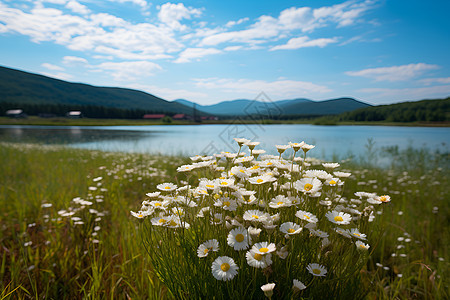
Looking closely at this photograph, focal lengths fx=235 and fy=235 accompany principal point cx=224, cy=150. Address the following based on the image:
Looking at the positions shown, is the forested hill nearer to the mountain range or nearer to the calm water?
the calm water

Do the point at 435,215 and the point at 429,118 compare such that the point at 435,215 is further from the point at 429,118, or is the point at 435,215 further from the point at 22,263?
the point at 429,118

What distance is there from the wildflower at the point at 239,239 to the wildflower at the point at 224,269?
8 cm

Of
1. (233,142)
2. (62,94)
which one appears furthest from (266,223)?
(62,94)

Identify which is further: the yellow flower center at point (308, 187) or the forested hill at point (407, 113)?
the forested hill at point (407, 113)

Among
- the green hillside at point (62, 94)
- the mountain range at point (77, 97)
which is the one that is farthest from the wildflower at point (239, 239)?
the green hillside at point (62, 94)

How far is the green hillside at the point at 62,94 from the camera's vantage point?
101875mm

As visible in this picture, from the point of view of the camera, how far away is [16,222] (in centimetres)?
375

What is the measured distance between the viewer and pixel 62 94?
118188 mm

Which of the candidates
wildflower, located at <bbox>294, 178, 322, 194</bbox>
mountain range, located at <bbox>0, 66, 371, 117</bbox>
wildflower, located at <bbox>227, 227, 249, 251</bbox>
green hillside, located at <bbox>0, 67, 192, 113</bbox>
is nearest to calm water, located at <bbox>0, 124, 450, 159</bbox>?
wildflower, located at <bbox>294, 178, 322, 194</bbox>

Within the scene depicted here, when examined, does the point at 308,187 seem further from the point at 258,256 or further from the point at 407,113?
the point at 407,113

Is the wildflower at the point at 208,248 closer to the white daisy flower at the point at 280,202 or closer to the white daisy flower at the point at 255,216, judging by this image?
the white daisy flower at the point at 255,216

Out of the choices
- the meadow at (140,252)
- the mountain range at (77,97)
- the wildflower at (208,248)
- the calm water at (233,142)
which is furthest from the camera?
the mountain range at (77,97)

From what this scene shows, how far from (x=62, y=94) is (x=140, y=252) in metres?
144

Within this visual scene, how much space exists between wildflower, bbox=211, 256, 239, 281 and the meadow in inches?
4.4
